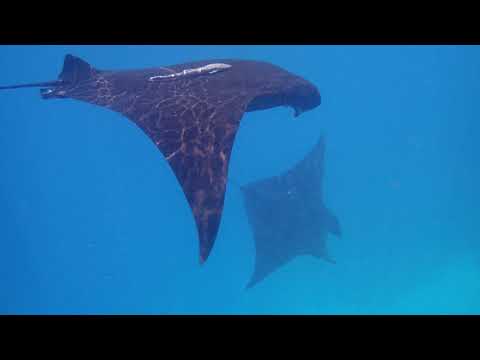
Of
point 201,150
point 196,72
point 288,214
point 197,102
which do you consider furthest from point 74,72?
point 288,214

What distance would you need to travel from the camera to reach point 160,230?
18938 millimetres

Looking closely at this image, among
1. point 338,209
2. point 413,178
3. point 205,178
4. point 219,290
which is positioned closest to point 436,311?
point 338,209

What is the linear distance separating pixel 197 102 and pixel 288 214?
736 cm

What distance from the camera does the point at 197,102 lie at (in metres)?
6.02

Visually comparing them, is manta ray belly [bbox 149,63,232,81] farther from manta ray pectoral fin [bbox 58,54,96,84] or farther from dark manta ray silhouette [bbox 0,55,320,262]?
manta ray pectoral fin [bbox 58,54,96,84]

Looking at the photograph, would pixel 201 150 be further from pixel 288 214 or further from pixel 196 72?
pixel 288 214

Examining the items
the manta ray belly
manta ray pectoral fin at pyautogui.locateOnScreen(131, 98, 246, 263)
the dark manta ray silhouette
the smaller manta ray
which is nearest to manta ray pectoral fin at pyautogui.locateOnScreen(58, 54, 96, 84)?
the dark manta ray silhouette

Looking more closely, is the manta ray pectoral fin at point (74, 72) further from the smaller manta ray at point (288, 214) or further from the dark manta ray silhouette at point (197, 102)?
the smaller manta ray at point (288, 214)

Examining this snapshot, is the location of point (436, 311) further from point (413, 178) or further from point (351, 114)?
point (351, 114)

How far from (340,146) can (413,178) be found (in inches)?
198

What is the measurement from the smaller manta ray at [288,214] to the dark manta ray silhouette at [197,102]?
17.9 ft

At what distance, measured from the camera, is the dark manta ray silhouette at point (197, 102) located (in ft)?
15.3

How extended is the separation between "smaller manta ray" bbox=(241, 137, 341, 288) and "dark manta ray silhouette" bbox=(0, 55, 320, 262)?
5445 millimetres
